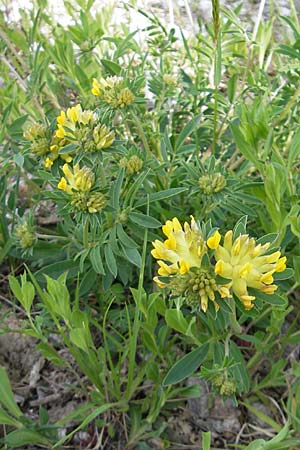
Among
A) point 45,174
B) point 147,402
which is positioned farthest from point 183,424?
point 45,174

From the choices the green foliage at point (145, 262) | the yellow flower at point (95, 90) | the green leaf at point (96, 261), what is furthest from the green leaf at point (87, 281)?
the yellow flower at point (95, 90)

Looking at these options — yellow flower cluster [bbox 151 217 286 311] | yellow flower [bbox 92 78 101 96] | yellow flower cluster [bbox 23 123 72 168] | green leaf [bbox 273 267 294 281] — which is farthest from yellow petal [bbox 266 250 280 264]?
yellow flower [bbox 92 78 101 96]

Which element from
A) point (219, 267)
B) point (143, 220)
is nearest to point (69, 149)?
point (143, 220)

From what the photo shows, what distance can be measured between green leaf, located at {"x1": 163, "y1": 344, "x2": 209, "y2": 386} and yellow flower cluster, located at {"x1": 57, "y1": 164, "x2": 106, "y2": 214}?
1.41 ft

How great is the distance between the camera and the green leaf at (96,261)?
1479 millimetres

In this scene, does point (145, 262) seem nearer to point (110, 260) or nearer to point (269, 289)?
point (110, 260)

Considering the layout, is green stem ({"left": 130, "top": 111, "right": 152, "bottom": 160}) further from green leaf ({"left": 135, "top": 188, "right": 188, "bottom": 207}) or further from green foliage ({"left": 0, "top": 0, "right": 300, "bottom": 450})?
green leaf ({"left": 135, "top": 188, "right": 188, "bottom": 207})

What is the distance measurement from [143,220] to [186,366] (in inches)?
16.2

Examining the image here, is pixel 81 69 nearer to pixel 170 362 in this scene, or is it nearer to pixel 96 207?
pixel 96 207

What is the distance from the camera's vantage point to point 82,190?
140cm

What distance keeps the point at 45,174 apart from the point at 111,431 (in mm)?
767

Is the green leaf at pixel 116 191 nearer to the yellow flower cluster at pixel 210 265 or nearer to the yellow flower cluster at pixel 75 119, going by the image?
the yellow flower cluster at pixel 75 119

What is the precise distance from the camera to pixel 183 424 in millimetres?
1698

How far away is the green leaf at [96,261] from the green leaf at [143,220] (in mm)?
127
